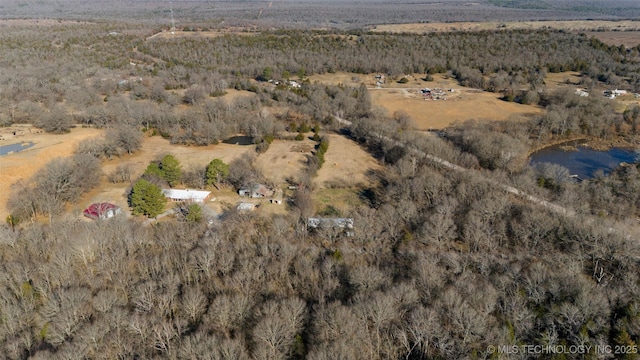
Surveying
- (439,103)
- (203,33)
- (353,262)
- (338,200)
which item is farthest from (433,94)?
(203,33)

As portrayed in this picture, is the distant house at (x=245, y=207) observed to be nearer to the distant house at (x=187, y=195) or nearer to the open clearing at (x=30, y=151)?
the distant house at (x=187, y=195)

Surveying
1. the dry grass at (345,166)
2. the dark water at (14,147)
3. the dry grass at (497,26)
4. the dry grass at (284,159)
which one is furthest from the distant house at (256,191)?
the dry grass at (497,26)

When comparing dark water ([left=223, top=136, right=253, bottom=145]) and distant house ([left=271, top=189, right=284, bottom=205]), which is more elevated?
dark water ([left=223, top=136, right=253, bottom=145])

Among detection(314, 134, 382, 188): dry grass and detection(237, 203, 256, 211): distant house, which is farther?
detection(314, 134, 382, 188): dry grass

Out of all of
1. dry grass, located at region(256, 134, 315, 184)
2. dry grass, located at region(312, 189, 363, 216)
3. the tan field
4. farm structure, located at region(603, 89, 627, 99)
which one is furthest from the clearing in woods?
the tan field

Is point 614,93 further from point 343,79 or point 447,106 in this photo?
point 343,79

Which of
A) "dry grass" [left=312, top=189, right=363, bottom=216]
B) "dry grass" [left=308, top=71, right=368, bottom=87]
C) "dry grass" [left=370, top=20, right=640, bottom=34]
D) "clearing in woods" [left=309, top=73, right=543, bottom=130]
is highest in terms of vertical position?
"dry grass" [left=370, top=20, right=640, bottom=34]

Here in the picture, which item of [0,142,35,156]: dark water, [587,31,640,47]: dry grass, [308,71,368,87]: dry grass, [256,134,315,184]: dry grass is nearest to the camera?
[0,142,35,156]: dark water

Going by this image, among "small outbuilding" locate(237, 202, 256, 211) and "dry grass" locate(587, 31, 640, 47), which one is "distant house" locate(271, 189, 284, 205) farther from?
"dry grass" locate(587, 31, 640, 47)
